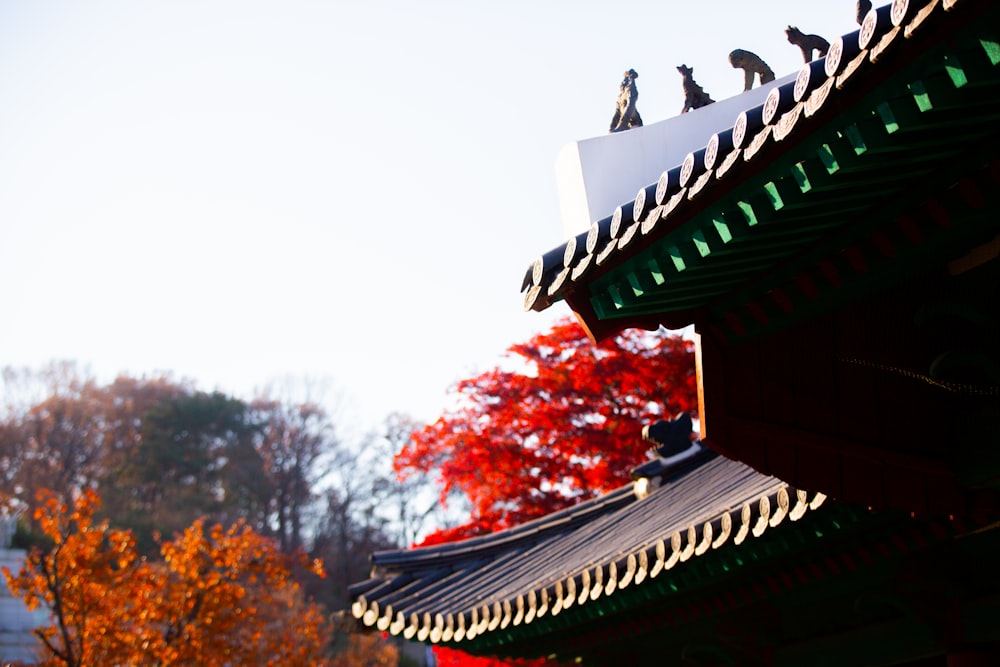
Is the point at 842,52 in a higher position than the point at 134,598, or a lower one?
higher

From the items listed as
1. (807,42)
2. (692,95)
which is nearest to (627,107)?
(692,95)

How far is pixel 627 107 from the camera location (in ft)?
19.0

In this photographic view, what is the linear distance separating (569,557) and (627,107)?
3056 mm

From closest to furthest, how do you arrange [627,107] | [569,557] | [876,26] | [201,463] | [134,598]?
[876,26], [627,107], [569,557], [134,598], [201,463]

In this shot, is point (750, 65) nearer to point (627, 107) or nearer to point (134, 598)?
point (627, 107)

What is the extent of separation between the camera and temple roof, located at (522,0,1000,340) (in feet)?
7.14

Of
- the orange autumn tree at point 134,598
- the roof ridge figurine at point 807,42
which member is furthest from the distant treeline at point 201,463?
the roof ridge figurine at point 807,42

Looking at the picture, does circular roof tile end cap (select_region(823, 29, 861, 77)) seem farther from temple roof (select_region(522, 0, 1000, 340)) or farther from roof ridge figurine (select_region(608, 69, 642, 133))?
roof ridge figurine (select_region(608, 69, 642, 133))

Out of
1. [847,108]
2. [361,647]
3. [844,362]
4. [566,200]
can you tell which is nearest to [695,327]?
[844,362]

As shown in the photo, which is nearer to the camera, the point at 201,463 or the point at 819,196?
the point at 819,196

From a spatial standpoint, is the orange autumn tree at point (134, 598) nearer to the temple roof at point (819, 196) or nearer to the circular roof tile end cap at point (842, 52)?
the temple roof at point (819, 196)

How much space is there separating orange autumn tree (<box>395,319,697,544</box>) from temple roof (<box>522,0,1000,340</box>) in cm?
1123

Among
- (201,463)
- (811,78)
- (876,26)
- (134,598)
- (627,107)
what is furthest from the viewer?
(201,463)

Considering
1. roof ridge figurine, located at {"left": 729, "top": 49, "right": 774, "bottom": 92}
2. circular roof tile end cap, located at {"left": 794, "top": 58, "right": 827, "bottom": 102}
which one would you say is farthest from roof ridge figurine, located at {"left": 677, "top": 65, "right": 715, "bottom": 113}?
circular roof tile end cap, located at {"left": 794, "top": 58, "right": 827, "bottom": 102}
